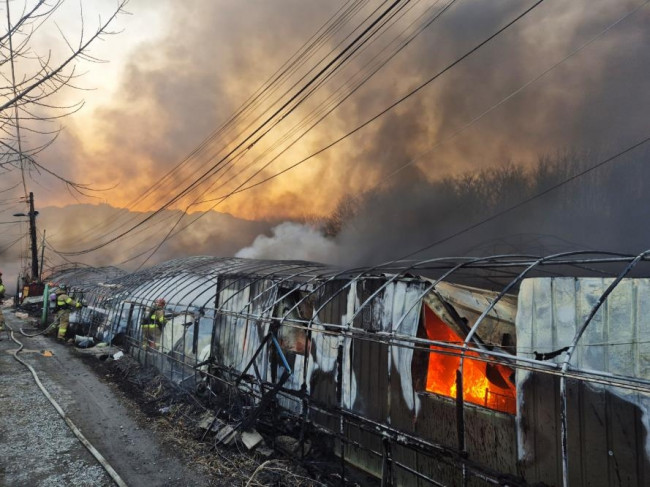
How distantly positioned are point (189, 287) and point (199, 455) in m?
7.84

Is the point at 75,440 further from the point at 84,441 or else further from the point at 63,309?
the point at 63,309

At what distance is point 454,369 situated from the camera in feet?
24.1

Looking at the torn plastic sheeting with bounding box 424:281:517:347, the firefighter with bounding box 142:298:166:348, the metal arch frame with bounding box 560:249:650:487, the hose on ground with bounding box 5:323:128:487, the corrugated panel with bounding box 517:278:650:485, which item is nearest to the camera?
the metal arch frame with bounding box 560:249:650:487

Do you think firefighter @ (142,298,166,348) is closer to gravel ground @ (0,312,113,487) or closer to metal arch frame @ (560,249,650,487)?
gravel ground @ (0,312,113,487)

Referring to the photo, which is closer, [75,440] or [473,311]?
[473,311]

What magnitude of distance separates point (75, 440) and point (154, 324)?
6.22 m

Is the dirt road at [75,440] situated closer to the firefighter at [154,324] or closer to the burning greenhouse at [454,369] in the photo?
the burning greenhouse at [454,369]

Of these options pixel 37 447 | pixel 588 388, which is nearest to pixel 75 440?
pixel 37 447

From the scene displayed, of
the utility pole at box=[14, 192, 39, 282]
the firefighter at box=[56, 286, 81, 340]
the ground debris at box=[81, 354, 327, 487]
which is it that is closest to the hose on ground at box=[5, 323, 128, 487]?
the ground debris at box=[81, 354, 327, 487]

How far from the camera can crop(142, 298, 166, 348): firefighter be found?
47.4 feet

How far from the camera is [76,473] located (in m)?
7.14

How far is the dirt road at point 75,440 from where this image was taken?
7117 mm

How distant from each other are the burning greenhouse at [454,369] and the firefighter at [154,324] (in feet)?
8.47

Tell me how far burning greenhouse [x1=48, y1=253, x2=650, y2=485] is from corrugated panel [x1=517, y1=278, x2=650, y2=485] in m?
0.01
